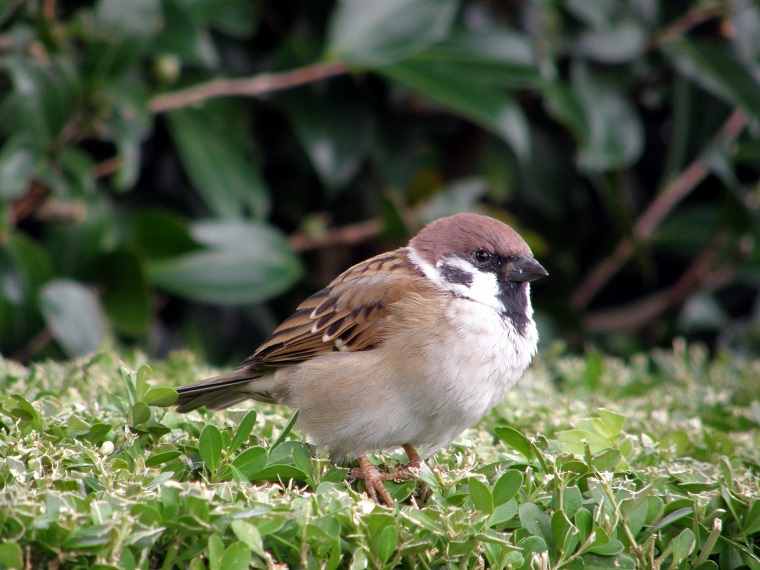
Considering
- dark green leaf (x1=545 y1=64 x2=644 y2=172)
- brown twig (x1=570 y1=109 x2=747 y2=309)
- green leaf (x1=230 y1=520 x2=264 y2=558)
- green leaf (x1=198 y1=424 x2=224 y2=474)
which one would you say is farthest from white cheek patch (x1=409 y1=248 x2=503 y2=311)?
brown twig (x1=570 y1=109 x2=747 y2=309)

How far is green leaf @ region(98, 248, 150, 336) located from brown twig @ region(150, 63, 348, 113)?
688 mm

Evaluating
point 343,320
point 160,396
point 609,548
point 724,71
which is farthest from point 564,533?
point 724,71

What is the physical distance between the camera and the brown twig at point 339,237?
14.2 ft

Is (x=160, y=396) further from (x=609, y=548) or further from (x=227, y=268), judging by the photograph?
(x=227, y=268)

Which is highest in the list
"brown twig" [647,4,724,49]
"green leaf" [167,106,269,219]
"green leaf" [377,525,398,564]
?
"brown twig" [647,4,724,49]

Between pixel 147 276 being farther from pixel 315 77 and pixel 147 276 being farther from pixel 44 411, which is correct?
pixel 44 411

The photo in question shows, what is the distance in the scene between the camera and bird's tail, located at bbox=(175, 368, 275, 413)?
228 cm

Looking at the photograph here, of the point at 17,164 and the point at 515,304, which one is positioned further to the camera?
the point at 17,164

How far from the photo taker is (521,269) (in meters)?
2.58

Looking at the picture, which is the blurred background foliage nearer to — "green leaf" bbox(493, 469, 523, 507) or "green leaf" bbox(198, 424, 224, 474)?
"green leaf" bbox(198, 424, 224, 474)

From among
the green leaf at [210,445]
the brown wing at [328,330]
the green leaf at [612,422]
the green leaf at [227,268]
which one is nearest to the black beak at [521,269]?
the brown wing at [328,330]

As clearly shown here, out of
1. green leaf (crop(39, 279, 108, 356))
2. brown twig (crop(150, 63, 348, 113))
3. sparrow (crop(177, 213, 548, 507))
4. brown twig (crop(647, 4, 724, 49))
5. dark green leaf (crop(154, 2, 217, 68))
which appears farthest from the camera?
brown twig (crop(647, 4, 724, 49))

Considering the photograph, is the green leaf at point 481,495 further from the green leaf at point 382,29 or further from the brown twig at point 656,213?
the brown twig at point 656,213

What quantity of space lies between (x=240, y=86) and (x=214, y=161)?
35 centimetres
